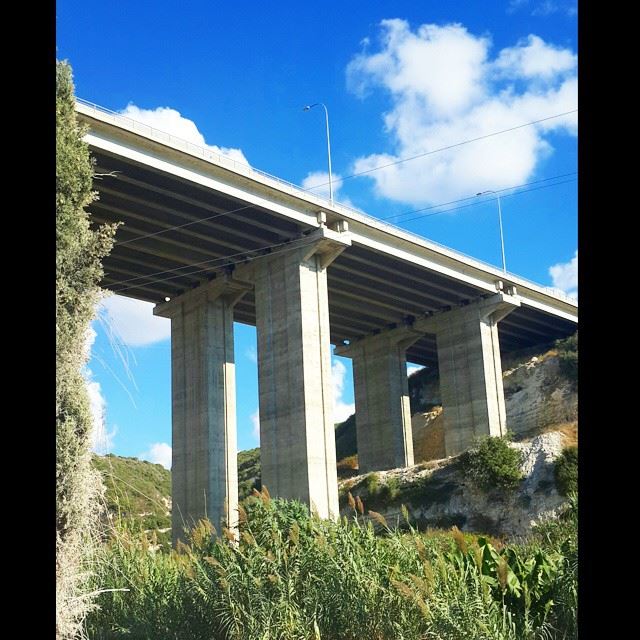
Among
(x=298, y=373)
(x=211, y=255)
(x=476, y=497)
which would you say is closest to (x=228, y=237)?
(x=211, y=255)

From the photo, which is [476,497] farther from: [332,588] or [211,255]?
[332,588]

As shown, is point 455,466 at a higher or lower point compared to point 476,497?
higher

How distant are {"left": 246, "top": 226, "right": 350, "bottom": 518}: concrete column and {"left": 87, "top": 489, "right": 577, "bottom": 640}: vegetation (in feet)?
80.9

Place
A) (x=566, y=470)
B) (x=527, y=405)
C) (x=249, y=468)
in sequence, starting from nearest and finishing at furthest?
(x=566, y=470) < (x=527, y=405) < (x=249, y=468)

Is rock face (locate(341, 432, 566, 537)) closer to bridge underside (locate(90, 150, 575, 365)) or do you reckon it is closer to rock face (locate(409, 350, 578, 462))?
bridge underside (locate(90, 150, 575, 365))

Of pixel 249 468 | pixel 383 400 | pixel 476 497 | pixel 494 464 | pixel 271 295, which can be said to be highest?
pixel 271 295

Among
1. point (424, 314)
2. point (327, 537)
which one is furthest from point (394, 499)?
point (327, 537)

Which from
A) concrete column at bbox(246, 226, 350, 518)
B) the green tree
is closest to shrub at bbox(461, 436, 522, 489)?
concrete column at bbox(246, 226, 350, 518)

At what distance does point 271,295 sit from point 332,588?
100ft

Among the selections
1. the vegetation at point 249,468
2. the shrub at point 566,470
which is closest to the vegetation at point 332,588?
the shrub at point 566,470

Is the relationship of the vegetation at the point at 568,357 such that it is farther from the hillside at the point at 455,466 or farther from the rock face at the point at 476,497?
the rock face at the point at 476,497

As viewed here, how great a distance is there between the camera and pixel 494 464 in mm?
41250

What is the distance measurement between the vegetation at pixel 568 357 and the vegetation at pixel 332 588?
167ft
